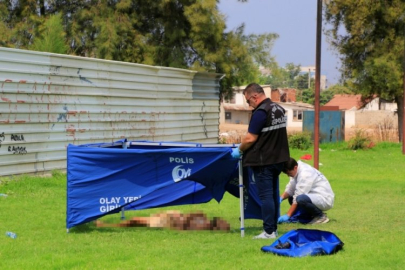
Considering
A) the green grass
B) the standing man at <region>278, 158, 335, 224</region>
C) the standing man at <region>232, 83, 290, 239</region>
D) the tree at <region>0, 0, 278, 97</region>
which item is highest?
the tree at <region>0, 0, 278, 97</region>

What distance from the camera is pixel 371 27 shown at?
3116cm

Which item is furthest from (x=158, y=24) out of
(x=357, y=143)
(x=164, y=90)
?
(x=357, y=143)

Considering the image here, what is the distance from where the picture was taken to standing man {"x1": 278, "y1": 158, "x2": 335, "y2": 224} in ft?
30.9

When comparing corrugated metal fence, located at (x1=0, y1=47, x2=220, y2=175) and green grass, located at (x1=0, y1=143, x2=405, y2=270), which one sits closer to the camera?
green grass, located at (x1=0, y1=143, x2=405, y2=270)

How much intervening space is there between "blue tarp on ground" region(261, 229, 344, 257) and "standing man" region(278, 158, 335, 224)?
1.93 metres

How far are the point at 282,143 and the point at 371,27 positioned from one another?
24.7 metres

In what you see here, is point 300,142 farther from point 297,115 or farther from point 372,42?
point 297,115

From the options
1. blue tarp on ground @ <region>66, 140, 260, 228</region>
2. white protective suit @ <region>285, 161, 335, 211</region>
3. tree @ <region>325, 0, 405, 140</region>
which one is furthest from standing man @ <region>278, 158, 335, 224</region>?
tree @ <region>325, 0, 405, 140</region>

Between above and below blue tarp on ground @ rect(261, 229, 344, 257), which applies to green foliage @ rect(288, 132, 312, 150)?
above

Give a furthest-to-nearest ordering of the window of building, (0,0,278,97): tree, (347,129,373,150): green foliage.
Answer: the window of building, (347,129,373,150): green foliage, (0,0,278,97): tree

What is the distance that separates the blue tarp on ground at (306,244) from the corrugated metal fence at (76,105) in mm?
7559

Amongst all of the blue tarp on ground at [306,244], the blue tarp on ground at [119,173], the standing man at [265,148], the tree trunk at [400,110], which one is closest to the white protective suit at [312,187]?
the standing man at [265,148]

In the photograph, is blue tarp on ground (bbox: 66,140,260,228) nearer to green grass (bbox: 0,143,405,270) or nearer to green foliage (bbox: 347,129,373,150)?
green grass (bbox: 0,143,405,270)

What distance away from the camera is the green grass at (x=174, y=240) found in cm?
667
